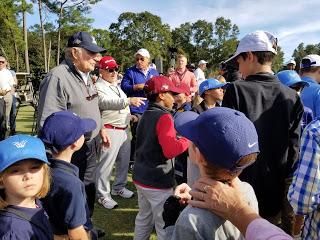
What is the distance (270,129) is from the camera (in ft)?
8.02

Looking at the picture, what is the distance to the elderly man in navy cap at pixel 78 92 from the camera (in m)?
3.22

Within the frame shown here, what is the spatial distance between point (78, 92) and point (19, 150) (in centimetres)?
165

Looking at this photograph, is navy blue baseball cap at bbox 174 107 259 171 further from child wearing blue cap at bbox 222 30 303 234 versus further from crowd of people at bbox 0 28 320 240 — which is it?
child wearing blue cap at bbox 222 30 303 234

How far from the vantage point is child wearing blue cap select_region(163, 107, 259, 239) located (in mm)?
1315

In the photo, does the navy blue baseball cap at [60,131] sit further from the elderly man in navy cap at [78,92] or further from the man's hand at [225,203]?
the man's hand at [225,203]

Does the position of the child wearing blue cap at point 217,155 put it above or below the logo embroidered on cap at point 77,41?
below

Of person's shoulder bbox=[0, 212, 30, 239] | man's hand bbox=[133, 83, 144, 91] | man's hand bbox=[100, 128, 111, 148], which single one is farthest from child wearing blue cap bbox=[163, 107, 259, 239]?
man's hand bbox=[133, 83, 144, 91]

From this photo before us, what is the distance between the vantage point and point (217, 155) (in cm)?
133

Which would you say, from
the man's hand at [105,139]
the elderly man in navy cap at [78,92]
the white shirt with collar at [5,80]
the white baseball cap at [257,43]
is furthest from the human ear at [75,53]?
the white shirt with collar at [5,80]

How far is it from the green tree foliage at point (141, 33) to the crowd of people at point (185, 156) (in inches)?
2911

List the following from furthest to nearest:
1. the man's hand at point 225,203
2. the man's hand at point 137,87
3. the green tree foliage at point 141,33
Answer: the green tree foliage at point 141,33 → the man's hand at point 137,87 → the man's hand at point 225,203

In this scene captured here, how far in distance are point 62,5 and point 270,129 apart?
109 ft

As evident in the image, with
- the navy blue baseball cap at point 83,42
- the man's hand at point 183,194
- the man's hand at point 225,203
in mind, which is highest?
the navy blue baseball cap at point 83,42

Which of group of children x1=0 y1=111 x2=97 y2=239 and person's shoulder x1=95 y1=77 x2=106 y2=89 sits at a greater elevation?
person's shoulder x1=95 y1=77 x2=106 y2=89
